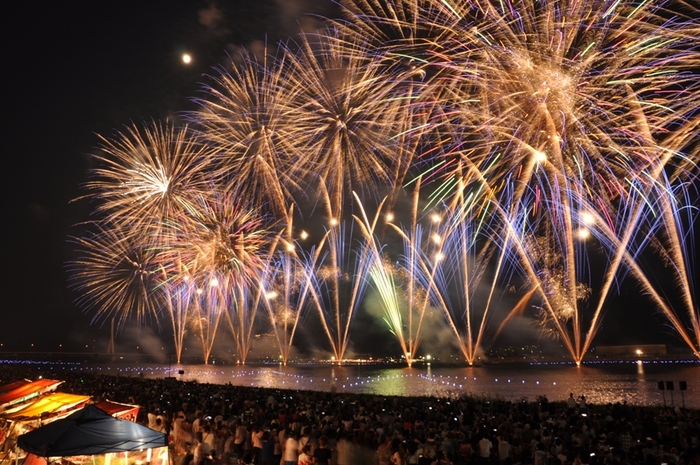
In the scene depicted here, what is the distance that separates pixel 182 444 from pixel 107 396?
12401 millimetres

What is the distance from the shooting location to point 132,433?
9.12 metres

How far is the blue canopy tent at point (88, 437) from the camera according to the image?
337 inches

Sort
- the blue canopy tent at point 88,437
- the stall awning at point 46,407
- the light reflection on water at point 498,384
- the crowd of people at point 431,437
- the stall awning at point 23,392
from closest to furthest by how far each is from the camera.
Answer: the blue canopy tent at point 88,437
the crowd of people at point 431,437
the stall awning at point 46,407
the stall awning at point 23,392
the light reflection on water at point 498,384

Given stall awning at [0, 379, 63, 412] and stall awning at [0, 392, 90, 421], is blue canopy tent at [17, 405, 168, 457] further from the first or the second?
stall awning at [0, 379, 63, 412]

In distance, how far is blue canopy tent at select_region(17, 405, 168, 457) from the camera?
8555 mm

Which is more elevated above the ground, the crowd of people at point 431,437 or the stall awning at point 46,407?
the stall awning at point 46,407

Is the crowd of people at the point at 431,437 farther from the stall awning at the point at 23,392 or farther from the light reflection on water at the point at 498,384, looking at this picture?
the light reflection on water at the point at 498,384

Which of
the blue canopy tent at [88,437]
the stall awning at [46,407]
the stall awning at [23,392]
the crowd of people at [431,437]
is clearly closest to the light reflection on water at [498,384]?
the crowd of people at [431,437]

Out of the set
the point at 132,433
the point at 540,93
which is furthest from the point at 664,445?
the point at 540,93

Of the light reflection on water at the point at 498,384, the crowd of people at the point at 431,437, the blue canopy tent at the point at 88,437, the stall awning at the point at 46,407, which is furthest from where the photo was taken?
the light reflection on water at the point at 498,384

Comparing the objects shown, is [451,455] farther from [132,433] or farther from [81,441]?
[81,441]

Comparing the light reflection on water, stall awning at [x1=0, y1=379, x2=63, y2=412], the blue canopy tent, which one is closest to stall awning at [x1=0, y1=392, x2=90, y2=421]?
stall awning at [x1=0, y1=379, x2=63, y2=412]

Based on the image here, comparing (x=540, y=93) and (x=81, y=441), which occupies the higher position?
(x=540, y=93)

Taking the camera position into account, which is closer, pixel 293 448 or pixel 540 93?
pixel 293 448
